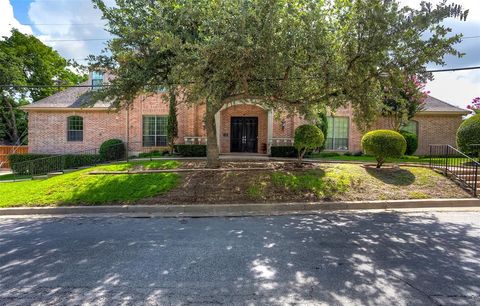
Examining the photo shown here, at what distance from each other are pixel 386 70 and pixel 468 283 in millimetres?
6159

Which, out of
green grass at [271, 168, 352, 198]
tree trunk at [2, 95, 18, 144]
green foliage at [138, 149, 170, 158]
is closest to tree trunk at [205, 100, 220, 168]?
green grass at [271, 168, 352, 198]

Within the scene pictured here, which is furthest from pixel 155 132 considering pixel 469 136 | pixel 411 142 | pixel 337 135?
pixel 469 136

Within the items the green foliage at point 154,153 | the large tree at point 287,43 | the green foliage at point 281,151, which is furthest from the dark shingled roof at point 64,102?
the green foliage at point 281,151

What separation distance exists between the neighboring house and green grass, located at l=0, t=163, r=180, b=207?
339 inches

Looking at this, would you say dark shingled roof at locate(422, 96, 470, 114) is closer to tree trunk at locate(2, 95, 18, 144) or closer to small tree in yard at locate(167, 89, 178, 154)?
small tree in yard at locate(167, 89, 178, 154)

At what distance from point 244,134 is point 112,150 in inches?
332

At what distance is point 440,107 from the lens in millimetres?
19281

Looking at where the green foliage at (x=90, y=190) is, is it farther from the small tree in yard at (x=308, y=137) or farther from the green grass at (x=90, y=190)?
the small tree in yard at (x=308, y=137)

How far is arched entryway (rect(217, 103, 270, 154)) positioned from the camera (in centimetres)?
1891

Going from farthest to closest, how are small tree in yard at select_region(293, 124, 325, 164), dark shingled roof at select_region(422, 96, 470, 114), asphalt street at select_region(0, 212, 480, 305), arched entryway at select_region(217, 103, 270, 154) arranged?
arched entryway at select_region(217, 103, 270, 154)
dark shingled roof at select_region(422, 96, 470, 114)
small tree in yard at select_region(293, 124, 325, 164)
asphalt street at select_region(0, 212, 480, 305)

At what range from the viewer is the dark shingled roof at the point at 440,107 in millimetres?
18609

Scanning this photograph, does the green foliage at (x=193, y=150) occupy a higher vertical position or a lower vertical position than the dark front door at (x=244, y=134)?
lower

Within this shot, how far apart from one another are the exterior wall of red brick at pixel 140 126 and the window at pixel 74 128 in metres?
0.24

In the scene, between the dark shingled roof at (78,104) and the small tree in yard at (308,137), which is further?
the dark shingled roof at (78,104)
